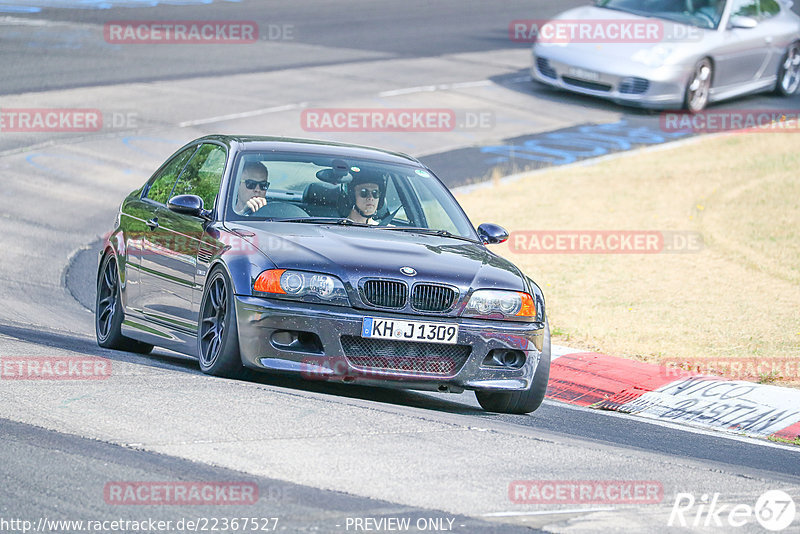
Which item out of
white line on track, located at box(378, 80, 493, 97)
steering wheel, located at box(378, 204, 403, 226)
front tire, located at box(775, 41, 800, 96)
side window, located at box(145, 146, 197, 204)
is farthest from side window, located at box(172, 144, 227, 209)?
front tire, located at box(775, 41, 800, 96)

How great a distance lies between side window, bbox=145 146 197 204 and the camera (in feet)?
32.2

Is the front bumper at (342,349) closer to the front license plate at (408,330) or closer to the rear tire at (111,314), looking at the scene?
the front license plate at (408,330)

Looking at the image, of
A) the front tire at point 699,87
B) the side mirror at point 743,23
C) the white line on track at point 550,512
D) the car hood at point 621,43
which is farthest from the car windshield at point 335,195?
the side mirror at point 743,23

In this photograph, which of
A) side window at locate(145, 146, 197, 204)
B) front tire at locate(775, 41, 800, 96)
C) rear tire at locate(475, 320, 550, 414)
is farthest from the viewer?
front tire at locate(775, 41, 800, 96)

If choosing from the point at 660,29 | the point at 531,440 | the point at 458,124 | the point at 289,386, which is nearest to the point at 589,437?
the point at 531,440

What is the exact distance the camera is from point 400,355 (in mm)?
7777

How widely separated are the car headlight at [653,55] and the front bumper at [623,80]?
83mm

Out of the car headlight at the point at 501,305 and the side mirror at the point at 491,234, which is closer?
the car headlight at the point at 501,305

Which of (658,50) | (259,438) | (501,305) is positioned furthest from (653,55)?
(259,438)

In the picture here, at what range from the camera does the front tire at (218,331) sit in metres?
7.88

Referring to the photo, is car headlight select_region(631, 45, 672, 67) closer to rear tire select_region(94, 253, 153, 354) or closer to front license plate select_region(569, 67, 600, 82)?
front license plate select_region(569, 67, 600, 82)

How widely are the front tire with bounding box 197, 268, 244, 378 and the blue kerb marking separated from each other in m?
0.72

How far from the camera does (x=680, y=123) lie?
22.5 metres

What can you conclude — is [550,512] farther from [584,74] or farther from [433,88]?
[433,88]
